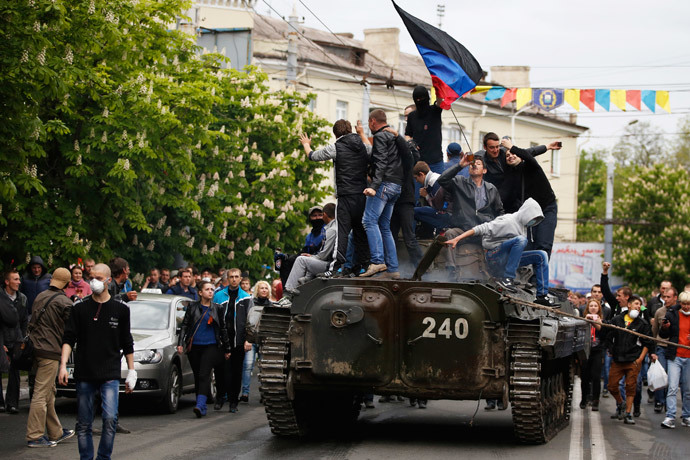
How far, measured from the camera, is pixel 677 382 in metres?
16.3

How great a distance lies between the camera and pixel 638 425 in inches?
641

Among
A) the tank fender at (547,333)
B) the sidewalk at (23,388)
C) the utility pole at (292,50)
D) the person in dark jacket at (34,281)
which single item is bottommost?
the sidewalk at (23,388)

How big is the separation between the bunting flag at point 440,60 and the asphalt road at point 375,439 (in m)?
4.46

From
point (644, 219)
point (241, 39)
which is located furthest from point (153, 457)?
point (644, 219)

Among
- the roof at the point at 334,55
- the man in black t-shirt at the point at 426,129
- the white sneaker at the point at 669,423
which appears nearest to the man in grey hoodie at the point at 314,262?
the man in black t-shirt at the point at 426,129

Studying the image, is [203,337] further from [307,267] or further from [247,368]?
[307,267]

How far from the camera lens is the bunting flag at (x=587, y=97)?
29.9m

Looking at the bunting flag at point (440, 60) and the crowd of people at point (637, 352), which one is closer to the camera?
the bunting flag at point (440, 60)

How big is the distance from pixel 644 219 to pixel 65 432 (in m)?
51.0

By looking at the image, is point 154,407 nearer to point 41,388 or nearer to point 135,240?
point 41,388

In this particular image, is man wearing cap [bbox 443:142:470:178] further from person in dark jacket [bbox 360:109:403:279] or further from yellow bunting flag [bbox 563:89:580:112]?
yellow bunting flag [bbox 563:89:580:112]

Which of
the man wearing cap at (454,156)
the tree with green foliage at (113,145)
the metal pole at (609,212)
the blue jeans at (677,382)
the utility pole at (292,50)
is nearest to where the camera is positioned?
the tree with green foliage at (113,145)

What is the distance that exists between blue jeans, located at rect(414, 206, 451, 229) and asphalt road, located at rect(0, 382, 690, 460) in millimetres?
2589

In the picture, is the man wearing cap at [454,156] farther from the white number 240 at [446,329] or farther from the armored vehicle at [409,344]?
the white number 240 at [446,329]
